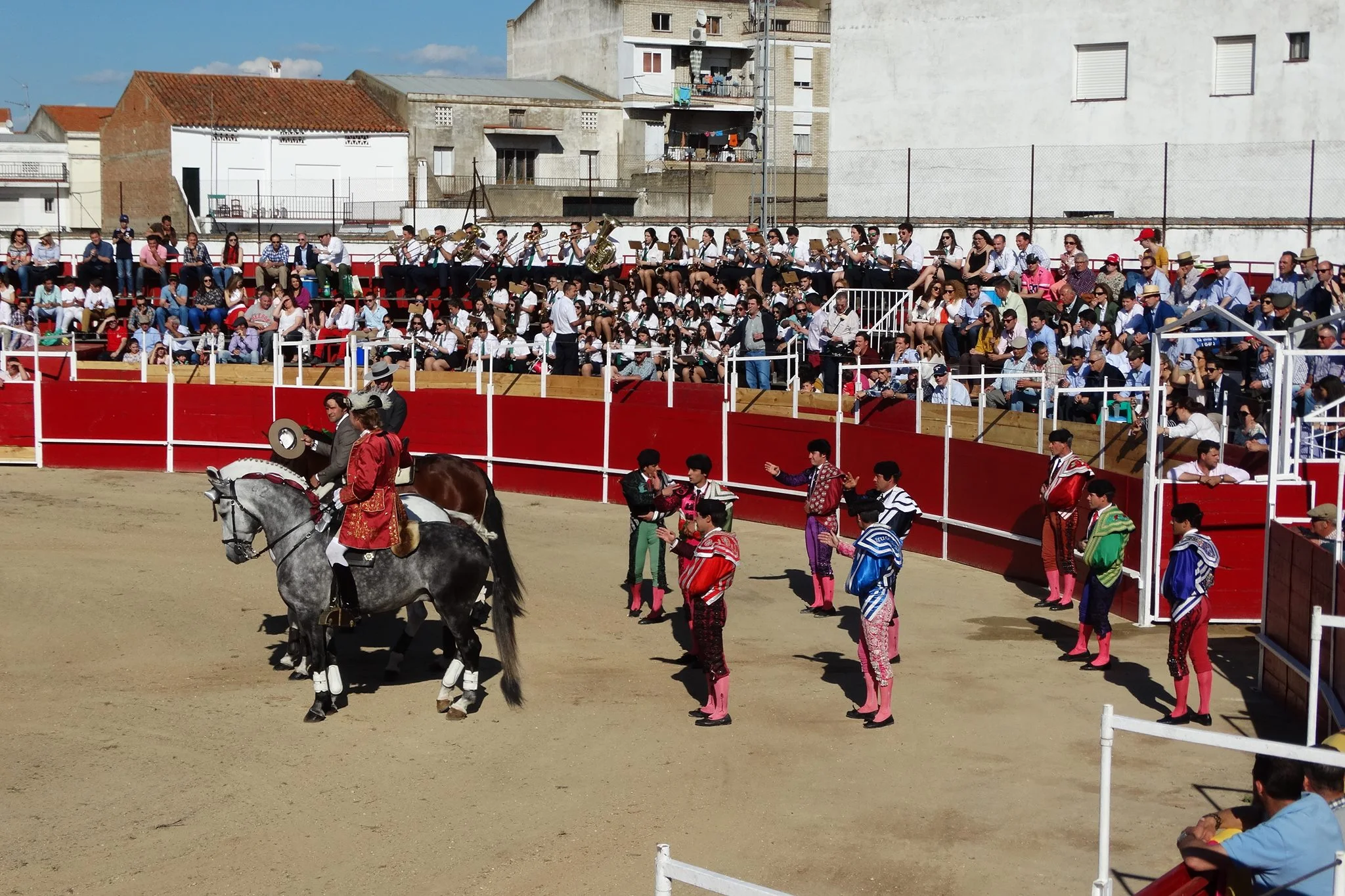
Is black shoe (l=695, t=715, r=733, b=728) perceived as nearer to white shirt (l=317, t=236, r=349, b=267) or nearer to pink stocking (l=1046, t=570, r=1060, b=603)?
pink stocking (l=1046, t=570, r=1060, b=603)

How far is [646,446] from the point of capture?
1950cm

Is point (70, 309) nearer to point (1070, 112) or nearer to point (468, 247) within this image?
point (468, 247)

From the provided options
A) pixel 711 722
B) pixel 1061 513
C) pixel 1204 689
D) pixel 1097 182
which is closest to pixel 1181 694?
pixel 1204 689

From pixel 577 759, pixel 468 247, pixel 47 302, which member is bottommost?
pixel 577 759

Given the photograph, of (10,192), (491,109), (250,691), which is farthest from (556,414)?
(10,192)

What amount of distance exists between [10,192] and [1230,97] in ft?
143

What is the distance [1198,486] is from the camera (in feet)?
41.9

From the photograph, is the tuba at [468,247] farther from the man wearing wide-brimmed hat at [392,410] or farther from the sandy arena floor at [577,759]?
the sandy arena floor at [577,759]

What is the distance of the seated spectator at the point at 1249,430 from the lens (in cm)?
1318

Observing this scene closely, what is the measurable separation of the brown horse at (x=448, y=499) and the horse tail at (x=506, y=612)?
2 centimetres

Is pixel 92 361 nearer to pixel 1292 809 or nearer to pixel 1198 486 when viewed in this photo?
pixel 1198 486

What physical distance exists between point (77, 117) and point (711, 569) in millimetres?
65520

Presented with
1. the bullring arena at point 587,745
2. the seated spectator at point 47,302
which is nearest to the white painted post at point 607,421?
the bullring arena at point 587,745

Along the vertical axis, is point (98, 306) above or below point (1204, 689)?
above
